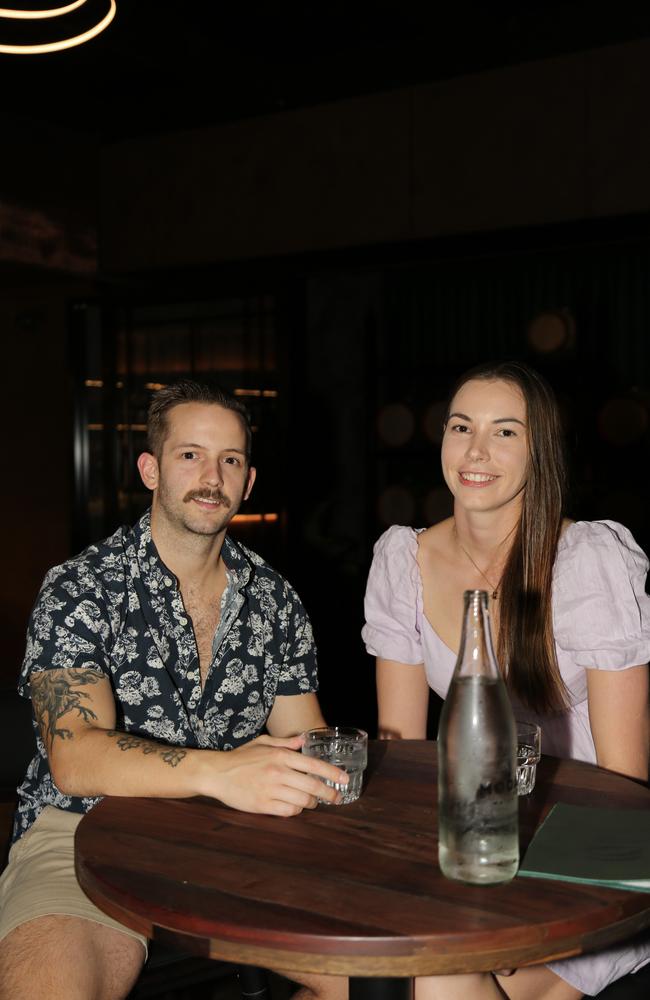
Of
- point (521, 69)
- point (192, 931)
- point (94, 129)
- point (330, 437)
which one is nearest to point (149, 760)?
point (192, 931)

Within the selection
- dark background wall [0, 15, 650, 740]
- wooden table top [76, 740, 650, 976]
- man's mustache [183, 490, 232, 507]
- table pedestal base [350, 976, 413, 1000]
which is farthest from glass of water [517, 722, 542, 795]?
dark background wall [0, 15, 650, 740]

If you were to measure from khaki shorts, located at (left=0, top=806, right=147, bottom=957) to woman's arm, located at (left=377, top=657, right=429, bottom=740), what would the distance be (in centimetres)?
62

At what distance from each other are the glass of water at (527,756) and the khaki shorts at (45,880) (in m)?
0.63

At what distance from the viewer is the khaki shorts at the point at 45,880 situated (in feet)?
5.45

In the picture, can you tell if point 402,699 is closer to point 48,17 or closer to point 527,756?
point 527,756

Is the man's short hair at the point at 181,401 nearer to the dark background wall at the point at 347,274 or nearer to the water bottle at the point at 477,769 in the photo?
the water bottle at the point at 477,769

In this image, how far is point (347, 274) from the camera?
4777 mm

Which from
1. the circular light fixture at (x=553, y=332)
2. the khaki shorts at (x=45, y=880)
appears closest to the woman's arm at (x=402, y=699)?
the khaki shorts at (x=45, y=880)

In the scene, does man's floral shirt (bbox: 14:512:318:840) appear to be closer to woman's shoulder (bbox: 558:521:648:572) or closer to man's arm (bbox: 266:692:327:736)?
man's arm (bbox: 266:692:327:736)

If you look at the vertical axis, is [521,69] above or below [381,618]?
above

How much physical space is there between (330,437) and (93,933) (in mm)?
5104

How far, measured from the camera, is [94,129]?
5086mm

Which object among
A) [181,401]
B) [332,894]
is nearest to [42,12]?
[181,401]

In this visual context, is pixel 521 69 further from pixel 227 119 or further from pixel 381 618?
pixel 381 618
